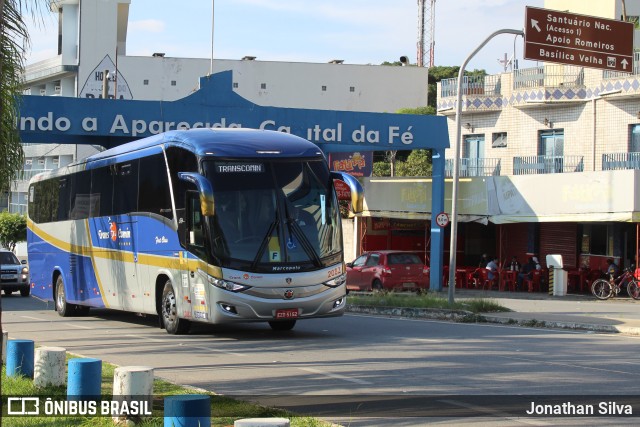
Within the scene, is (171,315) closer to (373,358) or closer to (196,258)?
(196,258)

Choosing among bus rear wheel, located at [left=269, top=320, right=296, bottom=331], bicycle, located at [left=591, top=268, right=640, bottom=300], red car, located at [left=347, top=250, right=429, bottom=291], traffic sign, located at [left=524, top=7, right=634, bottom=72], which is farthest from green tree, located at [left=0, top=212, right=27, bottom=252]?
bus rear wheel, located at [left=269, top=320, right=296, bottom=331]

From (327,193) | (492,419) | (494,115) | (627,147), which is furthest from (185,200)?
(494,115)

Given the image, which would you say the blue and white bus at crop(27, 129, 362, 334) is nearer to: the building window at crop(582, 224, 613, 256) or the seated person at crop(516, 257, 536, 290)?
the seated person at crop(516, 257, 536, 290)

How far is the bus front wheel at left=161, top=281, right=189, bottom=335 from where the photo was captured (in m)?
19.0

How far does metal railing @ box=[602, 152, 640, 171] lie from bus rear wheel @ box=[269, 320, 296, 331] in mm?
21137

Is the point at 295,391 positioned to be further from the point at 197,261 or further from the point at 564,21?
the point at 564,21

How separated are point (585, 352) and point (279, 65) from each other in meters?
63.9

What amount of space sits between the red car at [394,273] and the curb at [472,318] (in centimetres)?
845

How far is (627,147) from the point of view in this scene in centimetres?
3900

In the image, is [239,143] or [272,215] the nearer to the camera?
[272,215]

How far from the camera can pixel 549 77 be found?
4219 cm

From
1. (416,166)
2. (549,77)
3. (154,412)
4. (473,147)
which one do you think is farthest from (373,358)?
(416,166)

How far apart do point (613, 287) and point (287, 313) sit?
20.0 metres

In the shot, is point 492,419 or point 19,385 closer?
point 492,419
